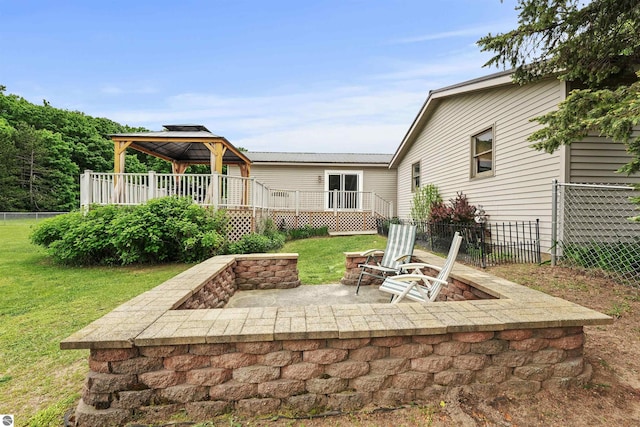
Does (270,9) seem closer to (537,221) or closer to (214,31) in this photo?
(214,31)

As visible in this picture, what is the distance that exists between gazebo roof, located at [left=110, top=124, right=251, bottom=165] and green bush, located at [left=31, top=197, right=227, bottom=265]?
206 cm

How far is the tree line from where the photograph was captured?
24312mm

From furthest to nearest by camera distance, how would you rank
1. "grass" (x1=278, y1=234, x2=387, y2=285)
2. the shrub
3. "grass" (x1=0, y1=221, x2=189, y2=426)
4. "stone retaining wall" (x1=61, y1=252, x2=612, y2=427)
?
the shrub
"grass" (x1=278, y1=234, x2=387, y2=285)
"grass" (x1=0, y1=221, x2=189, y2=426)
"stone retaining wall" (x1=61, y1=252, x2=612, y2=427)

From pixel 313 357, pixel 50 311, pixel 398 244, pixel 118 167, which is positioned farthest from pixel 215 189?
pixel 313 357

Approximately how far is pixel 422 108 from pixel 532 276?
7.19 m

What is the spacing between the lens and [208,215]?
7559mm

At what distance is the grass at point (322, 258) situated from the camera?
5.64 metres

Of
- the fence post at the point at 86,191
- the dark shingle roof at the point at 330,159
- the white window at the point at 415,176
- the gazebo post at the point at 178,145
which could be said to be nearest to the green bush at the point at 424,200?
the white window at the point at 415,176

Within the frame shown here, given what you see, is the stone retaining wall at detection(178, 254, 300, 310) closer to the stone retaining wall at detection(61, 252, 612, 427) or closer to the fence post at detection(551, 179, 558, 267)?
the stone retaining wall at detection(61, 252, 612, 427)

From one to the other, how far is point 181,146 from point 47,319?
828 centimetres

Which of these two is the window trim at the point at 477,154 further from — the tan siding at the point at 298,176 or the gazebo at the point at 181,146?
the gazebo at the point at 181,146

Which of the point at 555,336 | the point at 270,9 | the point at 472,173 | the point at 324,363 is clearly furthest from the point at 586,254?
the point at 270,9

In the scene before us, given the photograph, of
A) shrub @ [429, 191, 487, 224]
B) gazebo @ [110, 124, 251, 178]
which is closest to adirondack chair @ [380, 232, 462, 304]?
shrub @ [429, 191, 487, 224]

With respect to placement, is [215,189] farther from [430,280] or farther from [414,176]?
[414,176]
